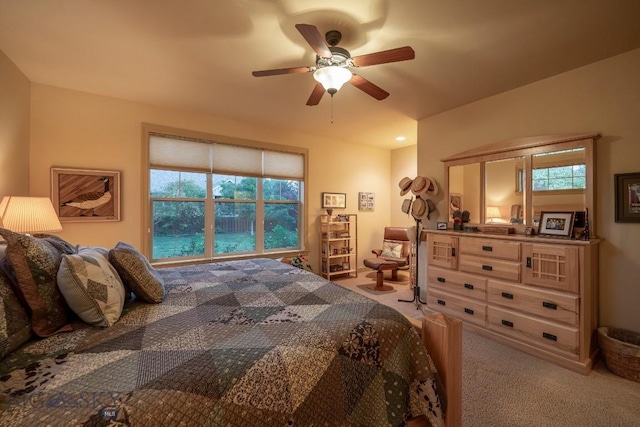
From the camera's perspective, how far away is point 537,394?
6.27ft

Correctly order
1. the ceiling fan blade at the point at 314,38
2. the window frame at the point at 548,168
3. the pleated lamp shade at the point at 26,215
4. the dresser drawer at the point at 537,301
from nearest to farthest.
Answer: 1. the ceiling fan blade at the point at 314,38
2. the pleated lamp shade at the point at 26,215
3. the dresser drawer at the point at 537,301
4. the window frame at the point at 548,168

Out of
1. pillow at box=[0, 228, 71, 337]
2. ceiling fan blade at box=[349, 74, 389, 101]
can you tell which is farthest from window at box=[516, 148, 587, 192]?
pillow at box=[0, 228, 71, 337]

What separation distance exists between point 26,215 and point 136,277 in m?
1.53

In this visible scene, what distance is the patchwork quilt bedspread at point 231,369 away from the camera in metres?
0.78

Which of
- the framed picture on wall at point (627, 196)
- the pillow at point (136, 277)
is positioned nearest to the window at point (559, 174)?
the framed picture on wall at point (627, 196)

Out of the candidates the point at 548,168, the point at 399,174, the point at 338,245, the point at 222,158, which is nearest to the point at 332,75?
the point at 548,168

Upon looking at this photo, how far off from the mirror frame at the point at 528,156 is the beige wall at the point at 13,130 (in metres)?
4.57

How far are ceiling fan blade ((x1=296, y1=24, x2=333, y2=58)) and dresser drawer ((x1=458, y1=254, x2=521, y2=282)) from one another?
2.50 metres

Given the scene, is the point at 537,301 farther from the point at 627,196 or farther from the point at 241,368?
the point at 241,368

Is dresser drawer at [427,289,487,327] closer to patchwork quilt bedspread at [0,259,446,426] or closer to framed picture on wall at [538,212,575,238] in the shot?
framed picture on wall at [538,212,575,238]

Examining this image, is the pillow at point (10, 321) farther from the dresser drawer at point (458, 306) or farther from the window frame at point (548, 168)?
the window frame at point (548, 168)

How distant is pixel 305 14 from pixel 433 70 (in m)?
1.39

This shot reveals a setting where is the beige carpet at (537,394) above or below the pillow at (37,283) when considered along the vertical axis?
below

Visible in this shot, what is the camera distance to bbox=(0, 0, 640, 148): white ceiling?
1.77 m
